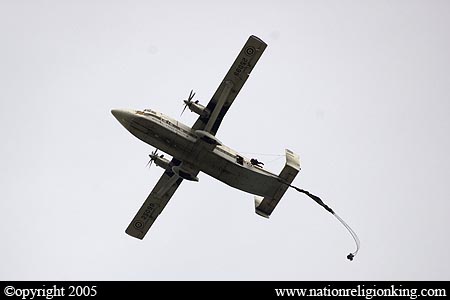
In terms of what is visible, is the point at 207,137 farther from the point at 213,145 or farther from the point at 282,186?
the point at 282,186

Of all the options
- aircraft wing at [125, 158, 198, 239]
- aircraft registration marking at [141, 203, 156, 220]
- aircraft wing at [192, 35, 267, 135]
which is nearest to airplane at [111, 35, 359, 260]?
aircraft wing at [192, 35, 267, 135]

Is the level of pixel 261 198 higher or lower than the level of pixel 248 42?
lower

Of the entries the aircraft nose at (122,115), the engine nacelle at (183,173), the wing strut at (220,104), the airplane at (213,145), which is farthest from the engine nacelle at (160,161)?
the wing strut at (220,104)

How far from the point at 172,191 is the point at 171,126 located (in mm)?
6534

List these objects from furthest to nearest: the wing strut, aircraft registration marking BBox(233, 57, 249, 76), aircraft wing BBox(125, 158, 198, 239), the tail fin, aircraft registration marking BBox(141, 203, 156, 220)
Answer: aircraft registration marking BBox(141, 203, 156, 220)
aircraft wing BBox(125, 158, 198, 239)
the tail fin
the wing strut
aircraft registration marking BBox(233, 57, 249, 76)

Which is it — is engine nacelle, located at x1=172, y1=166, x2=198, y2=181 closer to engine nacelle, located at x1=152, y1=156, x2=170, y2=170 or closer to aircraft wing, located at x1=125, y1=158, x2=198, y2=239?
engine nacelle, located at x1=152, y1=156, x2=170, y2=170

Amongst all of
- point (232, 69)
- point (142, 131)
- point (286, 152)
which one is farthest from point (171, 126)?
point (286, 152)

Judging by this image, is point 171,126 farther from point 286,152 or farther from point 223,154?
point 286,152

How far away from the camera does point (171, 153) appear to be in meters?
43.2

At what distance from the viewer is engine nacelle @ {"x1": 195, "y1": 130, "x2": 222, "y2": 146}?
42.2m

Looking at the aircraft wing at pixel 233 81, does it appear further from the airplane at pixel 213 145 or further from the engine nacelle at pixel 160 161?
the engine nacelle at pixel 160 161

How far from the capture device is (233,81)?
140ft

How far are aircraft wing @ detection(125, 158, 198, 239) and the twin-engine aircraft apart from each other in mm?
1116

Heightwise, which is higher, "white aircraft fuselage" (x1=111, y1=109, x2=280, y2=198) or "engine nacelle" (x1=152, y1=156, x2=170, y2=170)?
"white aircraft fuselage" (x1=111, y1=109, x2=280, y2=198)
